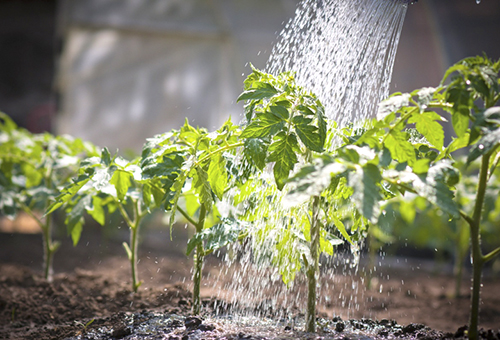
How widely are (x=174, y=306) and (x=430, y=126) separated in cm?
118

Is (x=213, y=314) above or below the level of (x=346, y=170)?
below

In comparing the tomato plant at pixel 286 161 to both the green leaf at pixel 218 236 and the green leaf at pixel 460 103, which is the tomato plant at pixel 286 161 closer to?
the green leaf at pixel 218 236

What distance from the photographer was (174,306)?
1.78 meters

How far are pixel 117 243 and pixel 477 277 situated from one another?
3922 mm

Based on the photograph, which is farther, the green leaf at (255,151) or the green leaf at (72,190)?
the green leaf at (72,190)

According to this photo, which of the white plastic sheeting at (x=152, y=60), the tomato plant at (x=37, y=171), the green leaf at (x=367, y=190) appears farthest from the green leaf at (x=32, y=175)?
the white plastic sheeting at (x=152, y=60)

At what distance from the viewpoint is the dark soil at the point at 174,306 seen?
4.83 feet

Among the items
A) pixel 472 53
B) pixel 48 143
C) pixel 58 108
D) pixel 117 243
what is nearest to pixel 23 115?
pixel 58 108

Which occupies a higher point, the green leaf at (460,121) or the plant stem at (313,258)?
the green leaf at (460,121)

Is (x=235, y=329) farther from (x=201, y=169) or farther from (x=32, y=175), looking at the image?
(x=32, y=175)

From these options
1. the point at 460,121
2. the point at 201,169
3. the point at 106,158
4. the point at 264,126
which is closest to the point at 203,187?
the point at 201,169

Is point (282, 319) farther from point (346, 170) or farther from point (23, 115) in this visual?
point (23, 115)

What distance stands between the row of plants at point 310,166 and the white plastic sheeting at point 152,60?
13.5ft

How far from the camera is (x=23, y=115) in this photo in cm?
751
